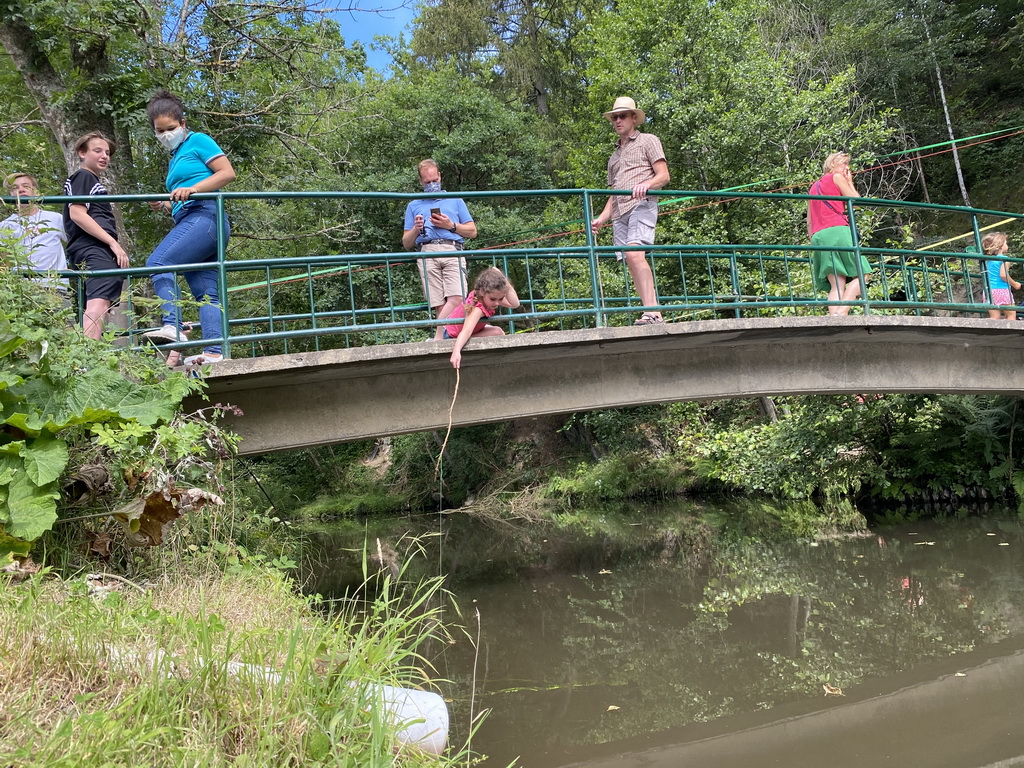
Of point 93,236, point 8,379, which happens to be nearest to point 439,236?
point 93,236

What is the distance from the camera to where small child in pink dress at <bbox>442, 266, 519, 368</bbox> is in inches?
244

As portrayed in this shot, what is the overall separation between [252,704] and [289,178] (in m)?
12.5

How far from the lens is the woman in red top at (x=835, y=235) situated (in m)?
7.86

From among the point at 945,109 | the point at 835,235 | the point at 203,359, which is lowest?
the point at 203,359

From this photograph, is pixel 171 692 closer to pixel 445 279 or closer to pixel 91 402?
pixel 91 402

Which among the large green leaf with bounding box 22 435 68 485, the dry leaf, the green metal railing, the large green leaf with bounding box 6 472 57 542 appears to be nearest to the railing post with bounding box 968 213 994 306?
the green metal railing

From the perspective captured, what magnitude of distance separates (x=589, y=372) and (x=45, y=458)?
4540 mm

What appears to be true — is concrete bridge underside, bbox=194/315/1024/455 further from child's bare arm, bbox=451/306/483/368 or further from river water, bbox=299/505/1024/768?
river water, bbox=299/505/1024/768

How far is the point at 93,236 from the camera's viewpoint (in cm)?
549

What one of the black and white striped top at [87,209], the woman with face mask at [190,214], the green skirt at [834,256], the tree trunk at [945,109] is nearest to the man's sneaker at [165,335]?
the woman with face mask at [190,214]

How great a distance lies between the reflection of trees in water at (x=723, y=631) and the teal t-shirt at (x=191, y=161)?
12.9 feet

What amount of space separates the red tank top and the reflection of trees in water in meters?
3.36

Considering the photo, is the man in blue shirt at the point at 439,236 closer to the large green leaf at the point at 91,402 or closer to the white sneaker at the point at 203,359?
the white sneaker at the point at 203,359

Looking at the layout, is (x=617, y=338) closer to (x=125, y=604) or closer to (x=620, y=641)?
(x=620, y=641)
